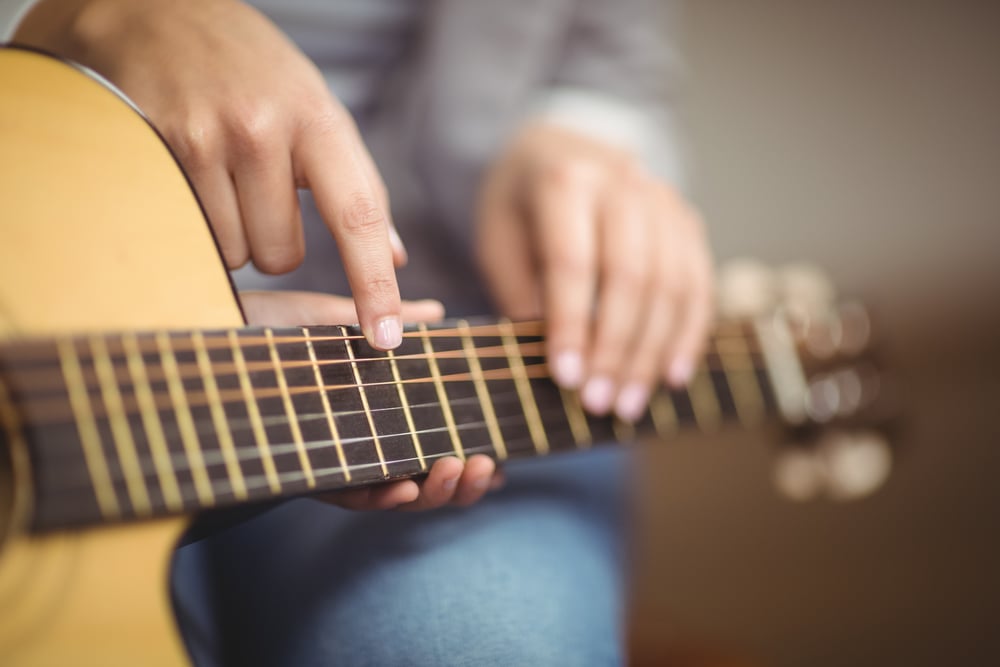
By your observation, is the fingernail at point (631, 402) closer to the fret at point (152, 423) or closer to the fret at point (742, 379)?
the fret at point (742, 379)

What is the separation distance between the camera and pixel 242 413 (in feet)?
0.89

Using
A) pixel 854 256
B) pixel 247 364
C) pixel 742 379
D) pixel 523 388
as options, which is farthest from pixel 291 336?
pixel 854 256

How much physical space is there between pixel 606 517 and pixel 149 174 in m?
0.42

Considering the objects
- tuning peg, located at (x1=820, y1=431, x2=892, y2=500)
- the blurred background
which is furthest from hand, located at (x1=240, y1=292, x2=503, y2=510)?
the blurred background

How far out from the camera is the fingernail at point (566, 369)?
437 millimetres

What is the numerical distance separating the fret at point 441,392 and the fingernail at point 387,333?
0.03m

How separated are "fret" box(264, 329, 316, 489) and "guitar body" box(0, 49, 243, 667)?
0.7 inches

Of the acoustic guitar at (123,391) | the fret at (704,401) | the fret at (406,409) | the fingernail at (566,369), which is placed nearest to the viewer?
the acoustic guitar at (123,391)

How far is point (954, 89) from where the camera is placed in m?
1.15

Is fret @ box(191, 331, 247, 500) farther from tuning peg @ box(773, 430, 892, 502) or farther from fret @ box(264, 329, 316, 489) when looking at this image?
tuning peg @ box(773, 430, 892, 502)

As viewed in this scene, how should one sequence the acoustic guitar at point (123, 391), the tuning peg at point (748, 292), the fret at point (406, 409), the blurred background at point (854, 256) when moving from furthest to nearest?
the blurred background at point (854, 256)
the tuning peg at point (748, 292)
the fret at point (406, 409)
the acoustic guitar at point (123, 391)

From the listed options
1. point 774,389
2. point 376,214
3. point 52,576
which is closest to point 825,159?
point 774,389

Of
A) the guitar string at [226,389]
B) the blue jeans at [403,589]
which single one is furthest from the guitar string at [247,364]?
the blue jeans at [403,589]

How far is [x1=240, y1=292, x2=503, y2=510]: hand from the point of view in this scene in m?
0.32
